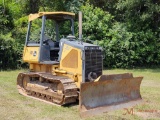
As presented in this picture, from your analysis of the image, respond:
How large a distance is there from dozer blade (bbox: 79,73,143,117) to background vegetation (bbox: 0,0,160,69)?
8.23 meters

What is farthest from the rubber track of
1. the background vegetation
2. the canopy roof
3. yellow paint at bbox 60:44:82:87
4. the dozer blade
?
the background vegetation

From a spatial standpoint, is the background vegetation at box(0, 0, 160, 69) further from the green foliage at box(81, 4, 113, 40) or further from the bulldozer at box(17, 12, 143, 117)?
the bulldozer at box(17, 12, 143, 117)

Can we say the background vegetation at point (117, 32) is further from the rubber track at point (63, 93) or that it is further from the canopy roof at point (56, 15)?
the rubber track at point (63, 93)

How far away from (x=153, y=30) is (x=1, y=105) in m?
12.2

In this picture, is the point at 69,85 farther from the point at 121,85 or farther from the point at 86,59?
the point at 121,85

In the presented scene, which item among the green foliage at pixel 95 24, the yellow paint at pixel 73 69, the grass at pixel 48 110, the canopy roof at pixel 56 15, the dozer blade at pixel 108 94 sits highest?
the green foliage at pixel 95 24

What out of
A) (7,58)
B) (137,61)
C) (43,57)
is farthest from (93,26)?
(43,57)

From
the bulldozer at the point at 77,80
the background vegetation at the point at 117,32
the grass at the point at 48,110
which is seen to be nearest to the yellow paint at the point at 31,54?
the bulldozer at the point at 77,80

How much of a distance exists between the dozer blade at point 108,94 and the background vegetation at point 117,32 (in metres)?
8.23

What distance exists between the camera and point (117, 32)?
53.9ft

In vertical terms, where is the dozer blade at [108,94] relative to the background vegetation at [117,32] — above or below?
below

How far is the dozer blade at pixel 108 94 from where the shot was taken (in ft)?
22.0

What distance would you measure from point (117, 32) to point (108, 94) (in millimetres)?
9504

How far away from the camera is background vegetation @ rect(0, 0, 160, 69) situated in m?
15.7
